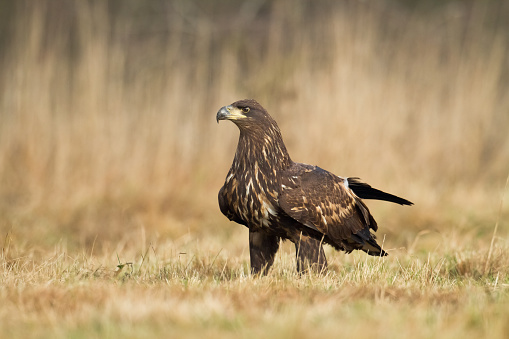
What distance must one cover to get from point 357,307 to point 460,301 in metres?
0.55

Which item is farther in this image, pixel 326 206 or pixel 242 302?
pixel 326 206

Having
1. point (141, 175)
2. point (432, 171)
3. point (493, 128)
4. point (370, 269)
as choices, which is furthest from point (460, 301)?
point (493, 128)

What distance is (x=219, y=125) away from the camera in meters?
8.34

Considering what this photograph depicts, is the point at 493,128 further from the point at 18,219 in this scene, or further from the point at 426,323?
the point at 426,323

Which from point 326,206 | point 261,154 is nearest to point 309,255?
point 326,206

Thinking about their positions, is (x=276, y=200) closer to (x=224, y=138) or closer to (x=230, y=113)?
(x=230, y=113)

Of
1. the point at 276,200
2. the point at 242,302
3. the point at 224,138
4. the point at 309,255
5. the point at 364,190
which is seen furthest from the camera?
the point at 224,138

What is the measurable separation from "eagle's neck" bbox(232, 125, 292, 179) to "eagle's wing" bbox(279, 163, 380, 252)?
9 cm

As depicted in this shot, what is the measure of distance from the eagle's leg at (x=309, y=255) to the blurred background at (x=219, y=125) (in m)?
2.48

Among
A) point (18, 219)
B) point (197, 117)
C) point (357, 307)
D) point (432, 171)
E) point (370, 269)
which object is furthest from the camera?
point (432, 171)

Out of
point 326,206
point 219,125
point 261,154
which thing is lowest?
point 326,206

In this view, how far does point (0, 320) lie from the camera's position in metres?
3.16

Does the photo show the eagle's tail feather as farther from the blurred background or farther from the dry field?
the blurred background

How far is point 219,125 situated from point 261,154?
3.77 m
